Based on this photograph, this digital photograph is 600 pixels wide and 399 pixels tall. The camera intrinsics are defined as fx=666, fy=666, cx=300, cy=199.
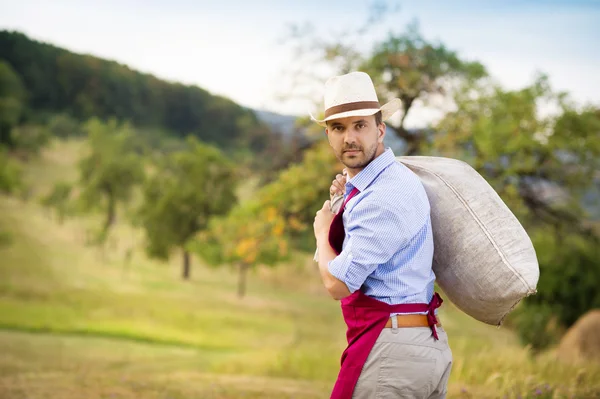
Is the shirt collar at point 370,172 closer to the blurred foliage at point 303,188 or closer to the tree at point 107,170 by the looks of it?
the blurred foliage at point 303,188

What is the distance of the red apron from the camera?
259 cm

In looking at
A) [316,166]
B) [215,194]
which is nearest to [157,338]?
[215,194]

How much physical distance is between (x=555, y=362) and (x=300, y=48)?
7.02 m

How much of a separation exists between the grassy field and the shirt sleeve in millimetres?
7545

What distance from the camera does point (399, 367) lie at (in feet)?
8.45

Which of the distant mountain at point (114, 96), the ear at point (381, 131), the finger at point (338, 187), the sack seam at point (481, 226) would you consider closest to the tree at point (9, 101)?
the distant mountain at point (114, 96)

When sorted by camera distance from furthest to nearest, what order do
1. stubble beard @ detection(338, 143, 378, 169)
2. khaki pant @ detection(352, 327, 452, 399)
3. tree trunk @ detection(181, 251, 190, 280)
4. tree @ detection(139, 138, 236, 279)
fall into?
1. tree trunk @ detection(181, 251, 190, 280)
2. tree @ detection(139, 138, 236, 279)
3. stubble beard @ detection(338, 143, 378, 169)
4. khaki pant @ detection(352, 327, 452, 399)

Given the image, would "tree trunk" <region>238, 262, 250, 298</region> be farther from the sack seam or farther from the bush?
the sack seam

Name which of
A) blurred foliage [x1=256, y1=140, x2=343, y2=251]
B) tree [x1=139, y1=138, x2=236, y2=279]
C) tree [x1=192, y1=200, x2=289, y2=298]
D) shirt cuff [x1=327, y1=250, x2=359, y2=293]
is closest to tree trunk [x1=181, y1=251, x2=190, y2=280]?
tree [x1=139, y1=138, x2=236, y2=279]

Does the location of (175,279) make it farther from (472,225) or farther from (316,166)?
(472,225)

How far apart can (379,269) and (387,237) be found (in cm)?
17

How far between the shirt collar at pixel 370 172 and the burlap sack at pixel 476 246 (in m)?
0.32

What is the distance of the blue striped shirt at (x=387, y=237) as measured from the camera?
247 cm

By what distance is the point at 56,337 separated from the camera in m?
13.5
